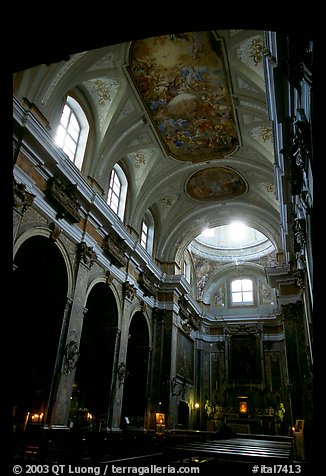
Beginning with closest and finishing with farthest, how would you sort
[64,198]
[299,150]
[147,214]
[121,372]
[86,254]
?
[299,150] < [64,198] < [86,254] < [121,372] < [147,214]

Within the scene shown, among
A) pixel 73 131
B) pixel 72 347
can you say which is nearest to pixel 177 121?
pixel 73 131

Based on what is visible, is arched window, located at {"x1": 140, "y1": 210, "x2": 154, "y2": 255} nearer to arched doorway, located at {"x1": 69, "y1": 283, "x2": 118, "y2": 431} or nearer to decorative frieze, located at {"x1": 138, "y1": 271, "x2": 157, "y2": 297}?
decorative frieze, located at {"x1": 138, "y1": 271, "x2": 157, "y2": 297}

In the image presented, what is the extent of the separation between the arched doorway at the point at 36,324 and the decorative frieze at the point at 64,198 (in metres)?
0.97

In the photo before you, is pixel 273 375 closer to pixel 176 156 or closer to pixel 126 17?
pixel 176 156

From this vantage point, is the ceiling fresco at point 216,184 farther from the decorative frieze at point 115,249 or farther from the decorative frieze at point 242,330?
the decorative frieze at point 242,330

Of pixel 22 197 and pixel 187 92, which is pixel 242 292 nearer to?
pixel 187 92

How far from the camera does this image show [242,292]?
24.2 metres

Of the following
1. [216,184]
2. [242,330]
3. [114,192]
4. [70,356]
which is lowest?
[70,356]

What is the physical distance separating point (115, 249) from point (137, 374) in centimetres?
584

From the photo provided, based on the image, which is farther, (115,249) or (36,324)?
(115,249)

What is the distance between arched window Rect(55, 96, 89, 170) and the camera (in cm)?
1060

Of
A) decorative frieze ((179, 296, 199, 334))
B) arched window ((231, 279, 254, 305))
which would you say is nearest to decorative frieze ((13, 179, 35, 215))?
decorative frieze ((179, 296, 199, 334))

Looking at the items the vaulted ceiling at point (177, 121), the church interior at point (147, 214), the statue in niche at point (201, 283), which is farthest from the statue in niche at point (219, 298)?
the vaulted ceiling at point (177, 121)

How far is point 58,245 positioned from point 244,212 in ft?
33.7
